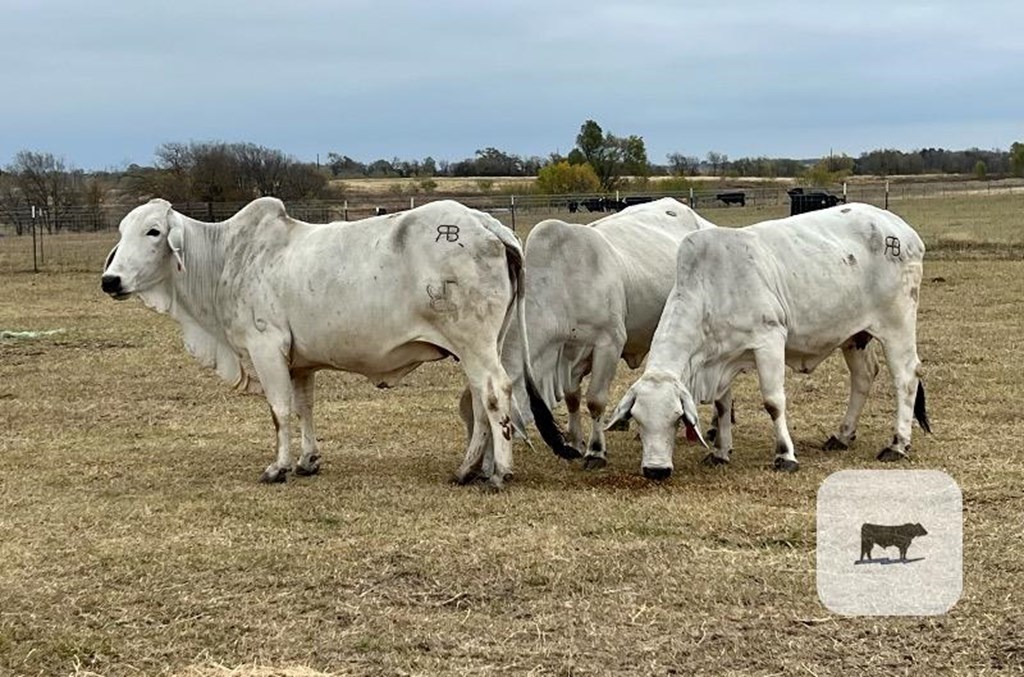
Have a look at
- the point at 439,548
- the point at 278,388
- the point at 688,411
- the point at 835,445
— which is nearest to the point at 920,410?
the point at 835,445

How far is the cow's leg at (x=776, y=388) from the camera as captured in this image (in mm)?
8109

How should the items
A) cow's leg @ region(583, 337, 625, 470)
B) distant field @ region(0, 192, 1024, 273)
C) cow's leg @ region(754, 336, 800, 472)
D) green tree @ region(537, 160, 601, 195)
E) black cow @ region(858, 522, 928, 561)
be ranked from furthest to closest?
green tree @ region(537, 160, 601, 195) < distant field @ region(0, 192, 1024, 273) < cow's leg @ region(583, 337, 625, 470) < cow's leg @ region(754, 336, 800, 472) < black cow @ region(858, 522, 928, 561)

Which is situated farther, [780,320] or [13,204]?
[13,204]

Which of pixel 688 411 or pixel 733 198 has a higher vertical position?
pixel 733 198

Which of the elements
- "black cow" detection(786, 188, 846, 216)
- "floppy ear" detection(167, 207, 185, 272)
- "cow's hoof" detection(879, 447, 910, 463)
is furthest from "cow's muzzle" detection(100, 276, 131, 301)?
"black cow" detection(786, 188, 846, 216)

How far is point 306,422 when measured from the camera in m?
8.62

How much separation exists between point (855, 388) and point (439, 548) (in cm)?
428

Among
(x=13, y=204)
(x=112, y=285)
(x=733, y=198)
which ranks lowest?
(x=112, y=285)

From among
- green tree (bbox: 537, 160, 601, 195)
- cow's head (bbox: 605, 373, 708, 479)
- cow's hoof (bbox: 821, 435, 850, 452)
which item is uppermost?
green tree (bbox: 537, 160, 601, 195)

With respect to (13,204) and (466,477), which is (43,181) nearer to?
(13,204)

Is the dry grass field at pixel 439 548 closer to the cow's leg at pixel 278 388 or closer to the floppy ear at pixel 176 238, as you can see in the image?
the cow's leg at pixel 278 388

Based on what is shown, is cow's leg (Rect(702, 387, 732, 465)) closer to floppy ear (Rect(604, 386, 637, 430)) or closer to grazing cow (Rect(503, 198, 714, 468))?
grazing cow (Rect(503, 198, 714, 468))

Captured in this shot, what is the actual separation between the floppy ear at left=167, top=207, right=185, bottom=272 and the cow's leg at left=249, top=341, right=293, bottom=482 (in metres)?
0.93

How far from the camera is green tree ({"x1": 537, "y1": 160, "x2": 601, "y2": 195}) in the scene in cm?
6638
